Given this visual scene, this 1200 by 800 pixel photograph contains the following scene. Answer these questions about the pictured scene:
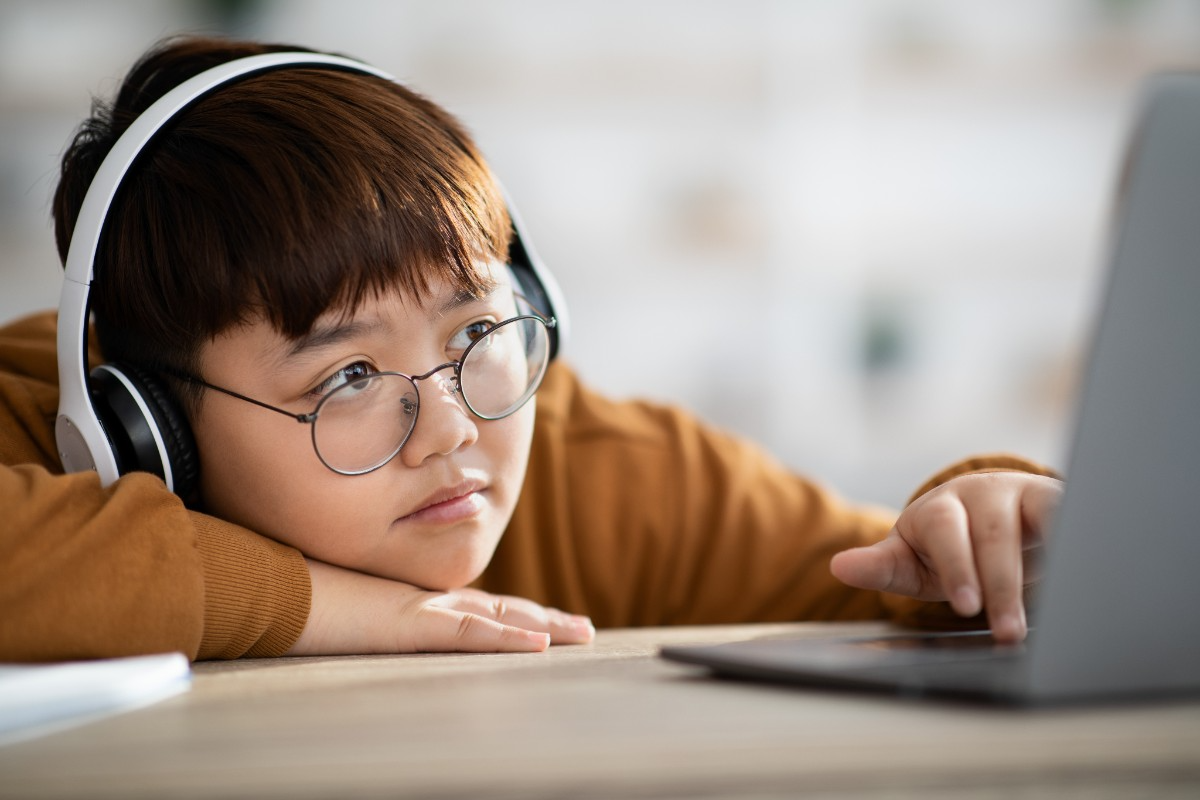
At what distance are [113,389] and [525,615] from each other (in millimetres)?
393

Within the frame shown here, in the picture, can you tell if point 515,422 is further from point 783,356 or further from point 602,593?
point 783,356

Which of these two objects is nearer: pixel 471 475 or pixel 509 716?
pixel 509 716

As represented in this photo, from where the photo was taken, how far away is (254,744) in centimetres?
44

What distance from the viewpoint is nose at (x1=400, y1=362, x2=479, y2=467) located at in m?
0.95

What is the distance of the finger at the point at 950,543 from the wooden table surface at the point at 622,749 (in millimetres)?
196

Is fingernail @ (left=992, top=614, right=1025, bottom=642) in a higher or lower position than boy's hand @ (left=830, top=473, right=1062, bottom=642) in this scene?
lower

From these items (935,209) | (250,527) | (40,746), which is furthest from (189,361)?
(935,209)

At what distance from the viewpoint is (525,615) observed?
0.92 meters

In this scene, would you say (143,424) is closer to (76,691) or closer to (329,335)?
(329,335)

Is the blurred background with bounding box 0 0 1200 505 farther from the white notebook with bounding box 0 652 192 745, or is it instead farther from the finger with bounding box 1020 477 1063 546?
the white notebook with bounding box 0 652 192 745

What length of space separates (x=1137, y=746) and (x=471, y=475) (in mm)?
681

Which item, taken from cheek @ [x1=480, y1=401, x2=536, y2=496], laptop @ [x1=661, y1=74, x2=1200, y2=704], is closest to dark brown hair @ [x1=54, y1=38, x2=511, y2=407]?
cheek @ [x1=480, y1=401, x2=536, y2=496]

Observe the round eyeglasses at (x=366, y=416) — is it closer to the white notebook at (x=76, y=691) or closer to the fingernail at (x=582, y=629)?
the fingernail at (x=582, y=629)

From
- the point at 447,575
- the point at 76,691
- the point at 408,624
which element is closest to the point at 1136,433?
the point at 76,691
